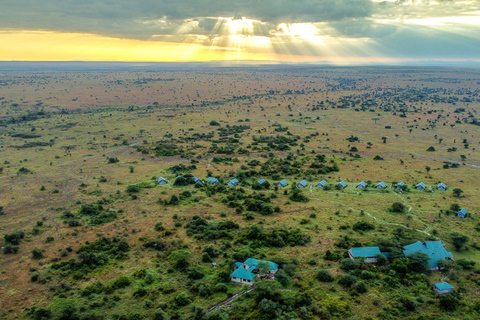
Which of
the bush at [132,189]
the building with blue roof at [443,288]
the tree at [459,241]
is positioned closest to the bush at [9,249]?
the bush at [132,189]

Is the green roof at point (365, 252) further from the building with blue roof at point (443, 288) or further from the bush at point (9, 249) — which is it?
the bush at point (9, 249)

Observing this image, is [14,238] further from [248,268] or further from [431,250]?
[431,250]

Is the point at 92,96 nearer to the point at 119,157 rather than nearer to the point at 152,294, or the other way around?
the point at 119,157

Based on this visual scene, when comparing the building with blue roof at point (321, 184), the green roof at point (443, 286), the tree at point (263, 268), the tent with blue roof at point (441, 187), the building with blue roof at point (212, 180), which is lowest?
the tent with blue roof at point (441, 187)

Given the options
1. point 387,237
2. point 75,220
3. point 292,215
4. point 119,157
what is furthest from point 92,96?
point 387,237

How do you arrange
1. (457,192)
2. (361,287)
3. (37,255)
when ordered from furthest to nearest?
(457,192) < (37,255) < (361,287)

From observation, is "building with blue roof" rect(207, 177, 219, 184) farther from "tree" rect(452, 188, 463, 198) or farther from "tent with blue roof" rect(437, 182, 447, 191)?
"tree" rect(452, 188, 463, 198)

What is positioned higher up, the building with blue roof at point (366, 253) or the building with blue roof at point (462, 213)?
the building with blue roof at point (366, 253)

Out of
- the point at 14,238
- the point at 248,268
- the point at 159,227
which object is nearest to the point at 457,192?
the point at 248,268
